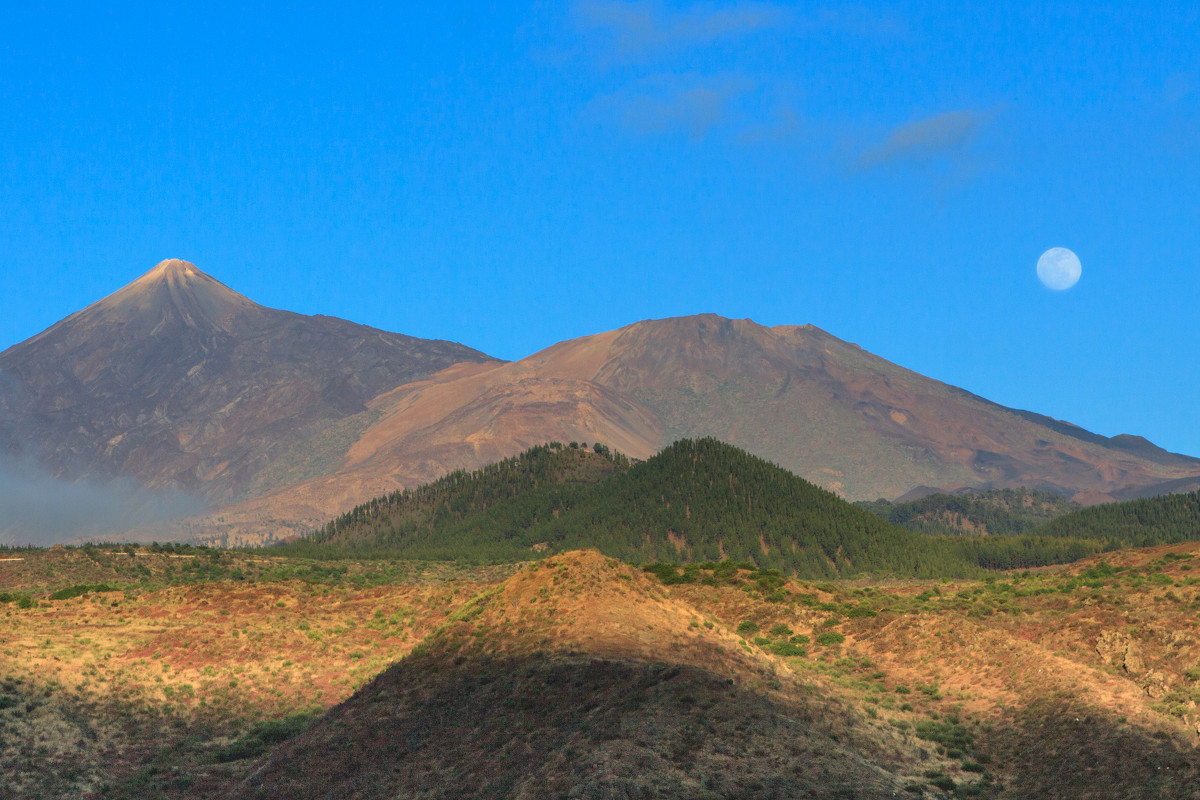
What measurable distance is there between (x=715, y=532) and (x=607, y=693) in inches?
4857

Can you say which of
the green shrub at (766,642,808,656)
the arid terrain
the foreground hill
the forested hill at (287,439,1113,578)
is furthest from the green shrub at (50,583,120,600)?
the forested hill at (287,439,1113,578)

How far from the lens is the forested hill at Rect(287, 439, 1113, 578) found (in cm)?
15700

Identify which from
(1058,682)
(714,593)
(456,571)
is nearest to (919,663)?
(1058,682)

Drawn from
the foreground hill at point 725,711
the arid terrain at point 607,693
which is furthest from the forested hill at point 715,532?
the foreground hill at point 725,711

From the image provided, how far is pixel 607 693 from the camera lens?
40875 mm

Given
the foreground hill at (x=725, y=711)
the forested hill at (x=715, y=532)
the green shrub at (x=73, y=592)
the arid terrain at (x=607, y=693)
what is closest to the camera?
the foreground hill at (x=725, y=711)

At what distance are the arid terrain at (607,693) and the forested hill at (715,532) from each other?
8114 cm

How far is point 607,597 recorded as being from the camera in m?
51.2

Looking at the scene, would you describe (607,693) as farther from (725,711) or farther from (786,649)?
(786,649)

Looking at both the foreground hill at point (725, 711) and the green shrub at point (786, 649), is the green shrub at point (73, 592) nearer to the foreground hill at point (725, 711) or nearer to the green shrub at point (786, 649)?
the foreground hill at point (725, 711)

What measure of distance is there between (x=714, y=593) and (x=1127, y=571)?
31337 millimetres

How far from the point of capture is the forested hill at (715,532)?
515ft

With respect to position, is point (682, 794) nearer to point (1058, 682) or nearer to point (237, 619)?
point (1058, 682)

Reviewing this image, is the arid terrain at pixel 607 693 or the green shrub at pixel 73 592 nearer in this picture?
the arid terrain at pixel 607 693
